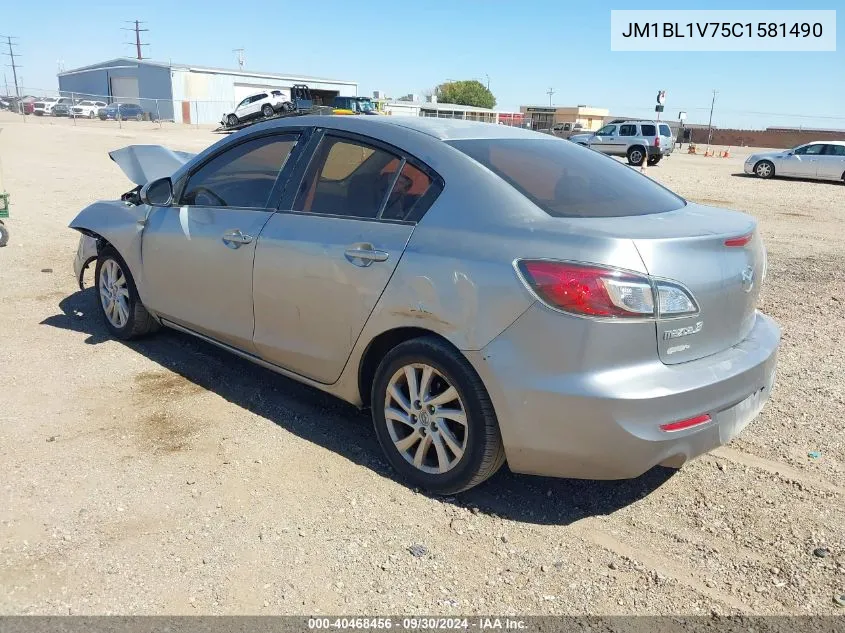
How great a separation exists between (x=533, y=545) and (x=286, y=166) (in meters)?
2.39

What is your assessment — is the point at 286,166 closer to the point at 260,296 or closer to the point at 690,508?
the point at 260,296

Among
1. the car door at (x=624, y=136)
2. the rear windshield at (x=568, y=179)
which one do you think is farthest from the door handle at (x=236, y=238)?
the car door at (x=624, y=136)

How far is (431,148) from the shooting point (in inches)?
131

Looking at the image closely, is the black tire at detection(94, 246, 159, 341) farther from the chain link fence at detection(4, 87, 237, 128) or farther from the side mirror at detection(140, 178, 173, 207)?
the chain link fence at detection(4, 87, 237, 128)

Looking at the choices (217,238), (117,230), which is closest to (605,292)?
(217,238)

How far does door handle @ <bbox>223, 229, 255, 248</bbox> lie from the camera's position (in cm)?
386

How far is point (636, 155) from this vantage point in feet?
97.4

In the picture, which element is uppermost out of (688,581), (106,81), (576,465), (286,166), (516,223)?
(106,81)

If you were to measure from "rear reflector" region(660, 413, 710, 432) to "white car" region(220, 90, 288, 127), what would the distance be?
3727 centimetres

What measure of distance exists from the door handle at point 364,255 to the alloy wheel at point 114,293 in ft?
7.78

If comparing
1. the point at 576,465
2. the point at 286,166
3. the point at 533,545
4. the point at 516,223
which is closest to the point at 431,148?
the point at 516,223

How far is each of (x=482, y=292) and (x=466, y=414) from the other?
540 millimetres

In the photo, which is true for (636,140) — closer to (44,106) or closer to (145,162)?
(145,162)

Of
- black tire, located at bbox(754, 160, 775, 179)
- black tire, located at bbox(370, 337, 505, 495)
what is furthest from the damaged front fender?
black tire, located at bbox(754, 160, 775, 179)
